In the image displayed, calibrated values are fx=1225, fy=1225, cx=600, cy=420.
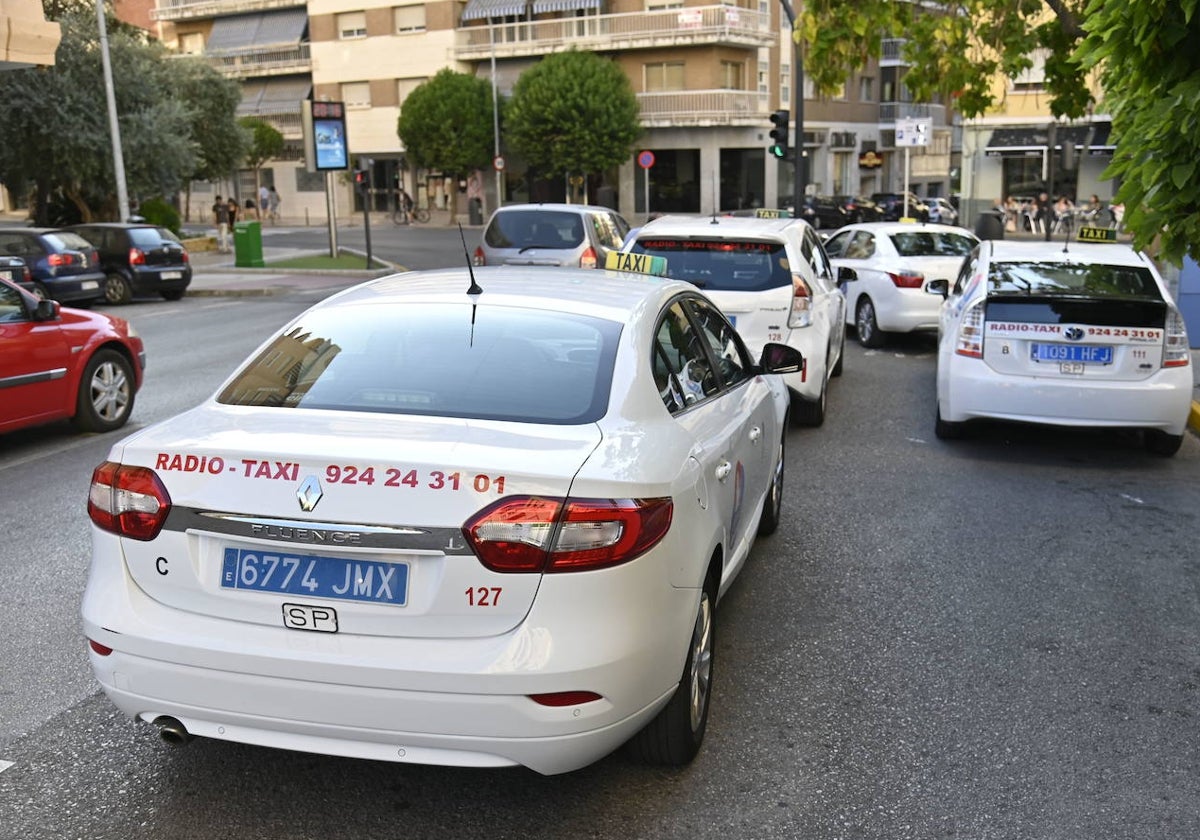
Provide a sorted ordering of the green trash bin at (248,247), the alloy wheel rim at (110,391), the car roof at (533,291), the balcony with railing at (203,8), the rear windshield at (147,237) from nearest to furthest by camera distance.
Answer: the car roof at (533,291), the alloy wheel rim at (110,391), the rear windshield at (147,237), the green trash bin at (248,247), the balcony with railing at (203,8)

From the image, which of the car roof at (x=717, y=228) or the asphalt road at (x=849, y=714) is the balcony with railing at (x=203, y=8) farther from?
the asphalt road at (x=849, y=714)

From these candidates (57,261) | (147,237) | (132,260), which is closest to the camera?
(57,261)

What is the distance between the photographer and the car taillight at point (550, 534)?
127 inches

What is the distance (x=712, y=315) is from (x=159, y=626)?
9.51 ft

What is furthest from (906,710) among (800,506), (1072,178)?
(1072,178)

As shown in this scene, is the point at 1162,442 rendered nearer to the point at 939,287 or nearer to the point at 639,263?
the point at 939,287

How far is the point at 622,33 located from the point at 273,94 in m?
22.5

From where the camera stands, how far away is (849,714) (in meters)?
4.43

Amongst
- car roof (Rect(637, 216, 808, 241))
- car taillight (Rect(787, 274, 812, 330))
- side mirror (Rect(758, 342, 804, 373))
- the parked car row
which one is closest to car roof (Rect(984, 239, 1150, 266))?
car taillight (Rect(787, 274, 812, 330))

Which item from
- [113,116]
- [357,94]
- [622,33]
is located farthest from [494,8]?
[113,116]

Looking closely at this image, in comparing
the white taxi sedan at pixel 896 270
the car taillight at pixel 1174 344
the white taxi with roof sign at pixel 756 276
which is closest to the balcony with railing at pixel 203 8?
the white taxi sedan at pixel 896 270

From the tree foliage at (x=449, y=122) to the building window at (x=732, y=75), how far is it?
10970mm

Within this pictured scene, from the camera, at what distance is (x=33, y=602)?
5617mm

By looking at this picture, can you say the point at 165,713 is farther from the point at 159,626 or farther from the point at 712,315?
the point at 712,315
